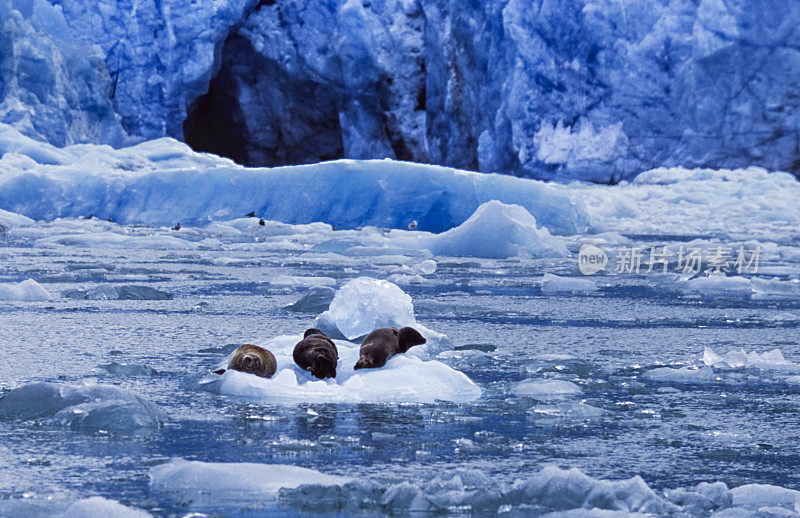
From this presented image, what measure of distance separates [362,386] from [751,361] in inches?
40.9

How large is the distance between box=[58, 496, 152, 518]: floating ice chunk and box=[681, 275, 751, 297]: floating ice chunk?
3.57 metres

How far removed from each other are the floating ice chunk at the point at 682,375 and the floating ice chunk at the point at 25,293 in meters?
2.31

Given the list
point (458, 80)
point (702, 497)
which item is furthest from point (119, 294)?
point (458, 80)

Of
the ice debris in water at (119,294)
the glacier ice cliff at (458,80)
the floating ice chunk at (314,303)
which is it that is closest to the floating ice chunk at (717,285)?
the floating ice chunk at (314,303)

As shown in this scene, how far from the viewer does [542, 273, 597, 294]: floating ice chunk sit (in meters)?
4.22

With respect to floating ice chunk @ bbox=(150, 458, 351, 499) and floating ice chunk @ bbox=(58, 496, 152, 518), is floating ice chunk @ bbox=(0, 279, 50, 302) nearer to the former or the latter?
floating ice chunk @ bbox=(150, 458, 351, 499)

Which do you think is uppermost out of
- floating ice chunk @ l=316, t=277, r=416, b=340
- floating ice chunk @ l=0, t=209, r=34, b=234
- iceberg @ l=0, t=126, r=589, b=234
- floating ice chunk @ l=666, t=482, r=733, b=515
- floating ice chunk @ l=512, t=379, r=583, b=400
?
iceberg @ l=0, t=126, r=589, b=234

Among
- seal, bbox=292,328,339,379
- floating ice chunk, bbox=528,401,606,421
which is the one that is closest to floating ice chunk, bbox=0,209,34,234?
seal, bbox=292,328,339,379

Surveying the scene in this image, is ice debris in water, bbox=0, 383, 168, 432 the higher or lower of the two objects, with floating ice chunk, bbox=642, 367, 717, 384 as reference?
lower

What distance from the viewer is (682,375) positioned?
2.21m

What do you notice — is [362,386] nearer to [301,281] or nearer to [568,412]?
[568,412]

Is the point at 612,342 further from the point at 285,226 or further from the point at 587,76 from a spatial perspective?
the point at 587,76

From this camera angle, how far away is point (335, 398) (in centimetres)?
190

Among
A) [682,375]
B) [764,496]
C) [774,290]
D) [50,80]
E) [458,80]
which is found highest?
[458,80]
